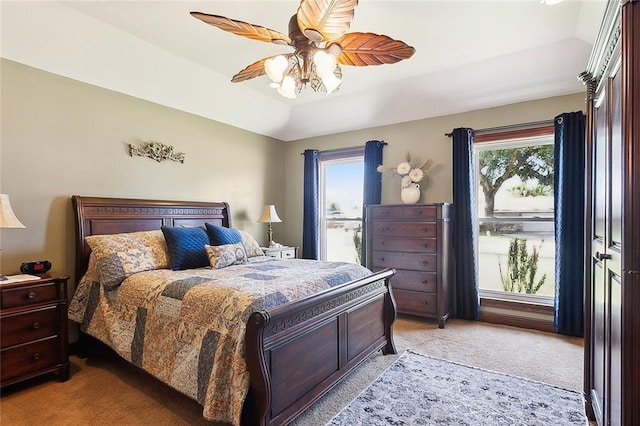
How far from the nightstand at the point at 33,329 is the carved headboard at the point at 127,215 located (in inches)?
21.3

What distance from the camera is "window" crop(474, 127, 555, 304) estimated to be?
371 cm

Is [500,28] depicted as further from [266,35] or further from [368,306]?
[368,306]

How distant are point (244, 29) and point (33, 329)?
2575mm

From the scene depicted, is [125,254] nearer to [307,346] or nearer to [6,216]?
[6,216]

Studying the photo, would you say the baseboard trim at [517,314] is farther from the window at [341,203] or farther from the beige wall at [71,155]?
the beige wall at [71,155]

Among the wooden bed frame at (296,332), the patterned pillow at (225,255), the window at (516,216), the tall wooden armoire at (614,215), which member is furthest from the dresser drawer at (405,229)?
the tall wooden armoire at (614,215)

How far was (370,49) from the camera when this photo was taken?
6.99 ft

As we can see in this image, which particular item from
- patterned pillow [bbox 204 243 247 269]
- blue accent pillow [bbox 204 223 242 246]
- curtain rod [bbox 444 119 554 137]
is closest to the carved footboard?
patterned pillow [bbox 204 243 247 269]

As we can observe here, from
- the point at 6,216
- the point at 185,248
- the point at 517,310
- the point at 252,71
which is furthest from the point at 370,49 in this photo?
the point at 517,310

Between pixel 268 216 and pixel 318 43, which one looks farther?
pixel 268 216

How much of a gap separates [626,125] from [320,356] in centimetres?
192

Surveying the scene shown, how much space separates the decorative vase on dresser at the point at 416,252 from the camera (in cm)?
373

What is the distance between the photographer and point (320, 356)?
215 cm

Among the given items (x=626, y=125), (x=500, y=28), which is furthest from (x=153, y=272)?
(x=500, y=28)
